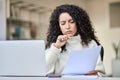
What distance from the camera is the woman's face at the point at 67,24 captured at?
1590mm

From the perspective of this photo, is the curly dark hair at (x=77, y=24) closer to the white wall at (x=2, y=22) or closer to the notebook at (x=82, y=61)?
the white wall at (x=2, y=22)

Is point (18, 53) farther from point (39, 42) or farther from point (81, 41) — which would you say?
point (81, 41)

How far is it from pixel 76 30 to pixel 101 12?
137 inches

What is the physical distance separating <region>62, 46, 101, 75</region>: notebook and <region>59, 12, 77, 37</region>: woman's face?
40cm

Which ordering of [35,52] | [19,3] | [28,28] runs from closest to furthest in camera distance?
[35,52] < [19,3] < [28,28]

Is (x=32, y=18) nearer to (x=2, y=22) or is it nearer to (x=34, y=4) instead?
(x=34, y=4)

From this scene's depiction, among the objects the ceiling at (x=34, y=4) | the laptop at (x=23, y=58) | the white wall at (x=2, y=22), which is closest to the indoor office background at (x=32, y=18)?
the ceiling at (x=34, y=4)

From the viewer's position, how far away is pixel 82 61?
1203mm

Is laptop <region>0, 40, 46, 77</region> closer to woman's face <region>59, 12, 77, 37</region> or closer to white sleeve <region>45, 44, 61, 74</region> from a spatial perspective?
white sleeve <region>45, 44, 61, 74</region>

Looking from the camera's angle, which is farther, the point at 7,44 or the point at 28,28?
the point at 28,28

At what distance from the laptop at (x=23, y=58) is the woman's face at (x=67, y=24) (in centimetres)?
52

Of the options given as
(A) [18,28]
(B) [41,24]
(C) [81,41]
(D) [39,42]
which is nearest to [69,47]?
(C) [81,41]

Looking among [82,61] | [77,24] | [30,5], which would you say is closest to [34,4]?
[30,5]

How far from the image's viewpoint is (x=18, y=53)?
1096 millimetres
